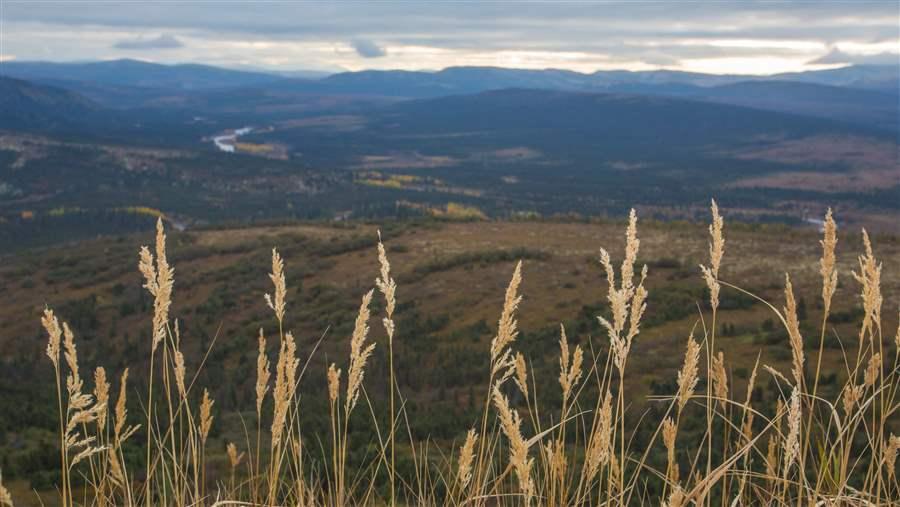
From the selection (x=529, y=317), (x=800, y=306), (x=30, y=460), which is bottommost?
(x=529, y=317)

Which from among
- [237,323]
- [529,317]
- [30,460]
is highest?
[30,460]

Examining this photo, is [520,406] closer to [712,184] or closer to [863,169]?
[712,184]

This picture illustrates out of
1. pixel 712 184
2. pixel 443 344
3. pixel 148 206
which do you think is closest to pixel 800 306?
pixel 443 344

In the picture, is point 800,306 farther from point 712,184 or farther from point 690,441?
point 712,184

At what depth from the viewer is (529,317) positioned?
2281 centimetres

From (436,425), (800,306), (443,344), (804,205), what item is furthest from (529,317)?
(804,205)

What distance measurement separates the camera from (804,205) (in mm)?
128500

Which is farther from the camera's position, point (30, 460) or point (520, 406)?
point (520, 406)

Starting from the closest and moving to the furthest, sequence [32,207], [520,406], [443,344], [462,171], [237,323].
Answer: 1. [520,406]
2. [443,344]
3. [237,323]
4. [32,207]
5. [462,171]

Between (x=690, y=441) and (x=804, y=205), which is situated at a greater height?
(x=690, y=441)

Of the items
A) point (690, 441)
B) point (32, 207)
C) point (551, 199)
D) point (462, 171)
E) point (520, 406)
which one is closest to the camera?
point (690, 441)

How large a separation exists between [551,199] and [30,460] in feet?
393

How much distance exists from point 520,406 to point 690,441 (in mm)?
4349

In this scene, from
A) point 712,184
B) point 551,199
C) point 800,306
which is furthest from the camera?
point 712,184
